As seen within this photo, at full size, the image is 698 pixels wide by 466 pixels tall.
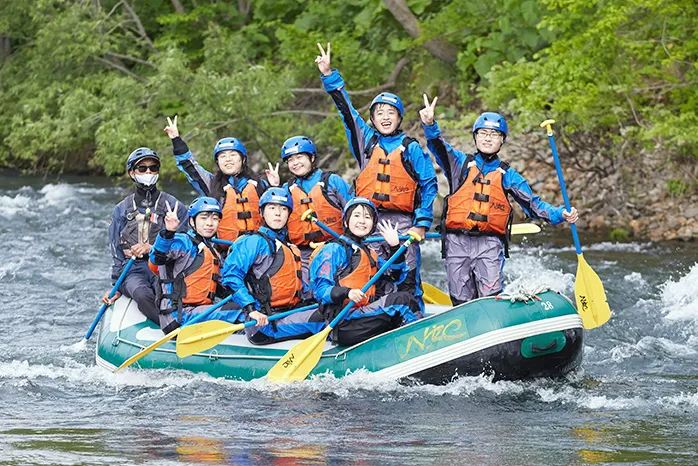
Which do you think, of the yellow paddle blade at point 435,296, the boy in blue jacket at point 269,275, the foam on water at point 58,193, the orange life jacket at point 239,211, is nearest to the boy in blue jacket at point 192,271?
the boy in blue jacket at point 269,275

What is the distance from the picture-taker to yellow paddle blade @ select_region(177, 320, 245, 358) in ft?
23.3

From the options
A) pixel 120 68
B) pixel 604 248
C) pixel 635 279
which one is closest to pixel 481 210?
pixel 635 279

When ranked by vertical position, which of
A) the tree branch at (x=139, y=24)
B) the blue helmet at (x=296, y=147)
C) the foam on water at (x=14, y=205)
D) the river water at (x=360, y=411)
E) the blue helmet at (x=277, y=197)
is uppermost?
the tree branch at (x=139, y=24)

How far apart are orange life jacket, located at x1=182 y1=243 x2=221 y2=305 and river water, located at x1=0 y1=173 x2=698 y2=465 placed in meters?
0.54

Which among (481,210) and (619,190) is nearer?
(481,210)

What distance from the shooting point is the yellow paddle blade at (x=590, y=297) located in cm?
738

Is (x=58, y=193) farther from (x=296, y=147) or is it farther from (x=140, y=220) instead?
(x=296, y=147)

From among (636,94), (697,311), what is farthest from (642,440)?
(636,94)

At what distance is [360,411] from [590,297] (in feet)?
6.02

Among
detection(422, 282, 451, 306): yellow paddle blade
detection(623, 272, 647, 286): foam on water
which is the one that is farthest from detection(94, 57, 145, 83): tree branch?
detection(422, 282, 451, 306): yellow paddle blade

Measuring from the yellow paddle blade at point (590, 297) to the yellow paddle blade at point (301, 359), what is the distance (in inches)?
68.0

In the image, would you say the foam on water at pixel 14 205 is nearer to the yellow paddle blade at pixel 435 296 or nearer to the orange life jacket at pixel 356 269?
the yellow paddle blade at pixel 435 296

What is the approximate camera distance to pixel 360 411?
658 cm

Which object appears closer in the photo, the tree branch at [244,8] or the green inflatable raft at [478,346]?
the green inflatable raft at [478,346]
